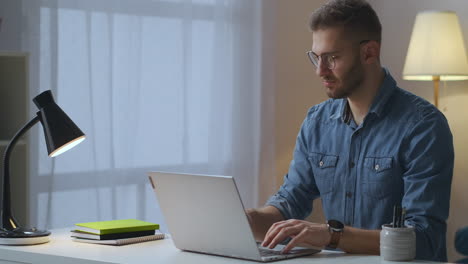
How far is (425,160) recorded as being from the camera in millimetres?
2357

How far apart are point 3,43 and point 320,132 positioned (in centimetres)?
139

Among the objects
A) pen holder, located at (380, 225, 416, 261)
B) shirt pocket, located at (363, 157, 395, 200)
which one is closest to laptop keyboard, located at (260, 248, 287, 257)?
pen holder, located at (380, 225, 416, 261)

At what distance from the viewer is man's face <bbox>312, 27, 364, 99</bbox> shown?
2.52 meters

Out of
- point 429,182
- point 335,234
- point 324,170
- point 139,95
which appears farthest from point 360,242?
point 139,95

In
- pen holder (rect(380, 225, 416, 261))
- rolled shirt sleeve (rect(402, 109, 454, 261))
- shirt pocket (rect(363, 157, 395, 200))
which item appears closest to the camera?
pen holder (rect(380, 225, 416, 261))

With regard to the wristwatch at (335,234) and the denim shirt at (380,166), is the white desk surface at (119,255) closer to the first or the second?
the wristwatch at (335,234)

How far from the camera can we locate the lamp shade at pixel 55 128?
2.28 m

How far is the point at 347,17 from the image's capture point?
2.53 meters

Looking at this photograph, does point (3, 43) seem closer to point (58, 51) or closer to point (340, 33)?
point (58, 51)

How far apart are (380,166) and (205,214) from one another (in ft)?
2.16

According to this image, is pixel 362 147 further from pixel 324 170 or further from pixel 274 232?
pixel 274 232

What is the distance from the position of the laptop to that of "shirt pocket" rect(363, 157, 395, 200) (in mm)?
419

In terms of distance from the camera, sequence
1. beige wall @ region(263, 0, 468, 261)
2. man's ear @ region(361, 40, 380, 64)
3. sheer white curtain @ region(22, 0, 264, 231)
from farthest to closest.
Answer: beige wall @ region(263, 0, 468, 261), sheer white curtain @ region(22, 0, 264, 231), man's ear @ region(361, 40, 380, 64)

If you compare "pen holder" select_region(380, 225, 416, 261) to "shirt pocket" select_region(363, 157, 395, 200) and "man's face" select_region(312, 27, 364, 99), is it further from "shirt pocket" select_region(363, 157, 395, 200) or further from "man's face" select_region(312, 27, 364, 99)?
"man's face" select_region(312, 27, 364, 99)
